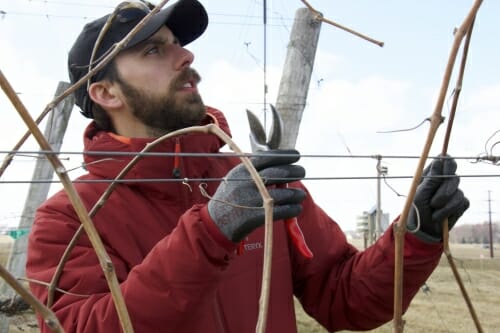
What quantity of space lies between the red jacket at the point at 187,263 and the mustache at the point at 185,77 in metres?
0.14

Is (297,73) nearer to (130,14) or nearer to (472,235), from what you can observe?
(130,14)

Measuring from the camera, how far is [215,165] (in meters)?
1.75

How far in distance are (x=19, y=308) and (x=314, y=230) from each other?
4.66m

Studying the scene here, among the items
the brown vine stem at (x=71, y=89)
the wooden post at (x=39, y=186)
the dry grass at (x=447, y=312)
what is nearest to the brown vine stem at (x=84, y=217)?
the brown vine stem at (x=71, y=89)

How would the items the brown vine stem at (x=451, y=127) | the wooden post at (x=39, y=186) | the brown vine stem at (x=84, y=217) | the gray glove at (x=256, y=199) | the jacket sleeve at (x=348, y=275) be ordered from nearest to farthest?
the brown vine stem at (x=84, y=217) → the brown vine stem at (x=451, y=127) → the gray glove at (x=256, y=199) → the jacket sleeve at (x=348, y=275) → the wooden post at (x=39, y=186)

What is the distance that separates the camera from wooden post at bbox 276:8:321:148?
3.64 meters

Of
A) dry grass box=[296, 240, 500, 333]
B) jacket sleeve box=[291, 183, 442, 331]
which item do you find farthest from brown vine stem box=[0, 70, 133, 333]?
dry grass box=[296, 240, 500, 333]

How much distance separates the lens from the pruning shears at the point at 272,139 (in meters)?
1.14

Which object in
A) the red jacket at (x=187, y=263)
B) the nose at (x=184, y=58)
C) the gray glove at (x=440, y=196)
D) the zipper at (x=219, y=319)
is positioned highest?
the nose at (x=184, y=58)

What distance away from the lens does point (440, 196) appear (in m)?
1.27

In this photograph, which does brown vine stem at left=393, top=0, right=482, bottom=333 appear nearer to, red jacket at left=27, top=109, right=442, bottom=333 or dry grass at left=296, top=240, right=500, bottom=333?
red jacket at left=27, top=109, right=442, bottom=333

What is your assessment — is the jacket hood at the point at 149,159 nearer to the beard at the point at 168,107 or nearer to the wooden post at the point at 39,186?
the beard at the point at 168,107

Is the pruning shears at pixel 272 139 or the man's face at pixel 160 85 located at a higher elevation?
the man's face at pixel 160 85

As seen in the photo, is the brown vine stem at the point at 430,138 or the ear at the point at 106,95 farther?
the ear at the point at 106,95
